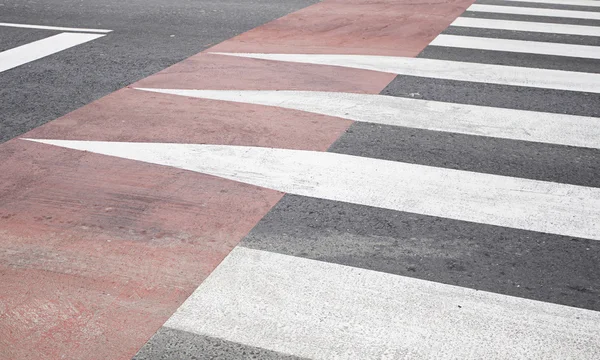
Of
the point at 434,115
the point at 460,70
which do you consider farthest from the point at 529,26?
the point at 434,115

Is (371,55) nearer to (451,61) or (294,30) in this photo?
(451,61)

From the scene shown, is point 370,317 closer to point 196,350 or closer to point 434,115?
point 196,350

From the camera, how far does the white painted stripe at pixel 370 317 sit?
10.8 ft

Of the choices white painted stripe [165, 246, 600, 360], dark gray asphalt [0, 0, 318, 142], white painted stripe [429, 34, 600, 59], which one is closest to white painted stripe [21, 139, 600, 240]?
white painted stripe [165, 246, 600, 360]

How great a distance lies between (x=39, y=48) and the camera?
884 centimetres

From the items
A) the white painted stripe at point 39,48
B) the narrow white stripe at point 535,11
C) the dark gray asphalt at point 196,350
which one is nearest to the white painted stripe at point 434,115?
the white painted stripe at point 39,48

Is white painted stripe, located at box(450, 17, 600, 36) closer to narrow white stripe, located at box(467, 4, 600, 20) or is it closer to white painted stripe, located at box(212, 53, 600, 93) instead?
narrow white stripe, located at box(467, 4, 600, 20)

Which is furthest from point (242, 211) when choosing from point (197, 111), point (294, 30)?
point (294, 30)

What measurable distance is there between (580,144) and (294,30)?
15.7 feet

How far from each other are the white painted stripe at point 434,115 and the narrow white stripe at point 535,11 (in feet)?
16.1

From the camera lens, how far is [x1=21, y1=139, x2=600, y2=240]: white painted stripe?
4598 mm

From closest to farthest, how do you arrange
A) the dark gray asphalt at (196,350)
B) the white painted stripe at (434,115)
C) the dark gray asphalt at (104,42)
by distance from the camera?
the dark gray asphalt at (196,350) < the white painted stripe at (434,115) < the dark gray asphalt at (104,42)

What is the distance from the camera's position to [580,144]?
583cm

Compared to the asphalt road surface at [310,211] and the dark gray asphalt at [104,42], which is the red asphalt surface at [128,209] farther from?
the dark gray asphalt at [104,42]
